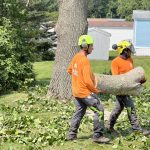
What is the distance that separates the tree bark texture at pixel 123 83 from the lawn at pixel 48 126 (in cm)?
86

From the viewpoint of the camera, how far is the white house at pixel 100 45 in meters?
36.9

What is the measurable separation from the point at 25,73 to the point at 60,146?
8.63 meters

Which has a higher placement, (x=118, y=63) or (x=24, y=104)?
(x=118, y=63)

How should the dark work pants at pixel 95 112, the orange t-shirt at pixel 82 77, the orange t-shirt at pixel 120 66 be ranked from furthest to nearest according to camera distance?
1. the orange t-shirt at pixel 120 66
2. the dark work pants at pixel 95 112
3. the orange t-shirt at pixel 82 77

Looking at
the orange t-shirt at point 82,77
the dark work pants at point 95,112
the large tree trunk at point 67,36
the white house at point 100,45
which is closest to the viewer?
the orange t-shirt at point 82,77

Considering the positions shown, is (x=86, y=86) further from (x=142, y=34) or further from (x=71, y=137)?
(x=142, y=34)

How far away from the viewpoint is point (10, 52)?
17.4 m

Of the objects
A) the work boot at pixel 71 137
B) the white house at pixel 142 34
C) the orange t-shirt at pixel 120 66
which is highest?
the orange t-shirt at pixel 120 66

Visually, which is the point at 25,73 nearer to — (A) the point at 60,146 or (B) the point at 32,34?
(B) the point at 32,34

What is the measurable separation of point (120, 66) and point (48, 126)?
2.10 metres

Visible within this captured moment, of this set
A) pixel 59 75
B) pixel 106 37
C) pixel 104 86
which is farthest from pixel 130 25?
pixel 104 86

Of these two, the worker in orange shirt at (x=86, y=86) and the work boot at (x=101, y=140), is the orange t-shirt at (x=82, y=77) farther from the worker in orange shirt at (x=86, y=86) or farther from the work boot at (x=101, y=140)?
the work boot at (x=101, y=140)

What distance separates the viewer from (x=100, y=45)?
37.3 metres

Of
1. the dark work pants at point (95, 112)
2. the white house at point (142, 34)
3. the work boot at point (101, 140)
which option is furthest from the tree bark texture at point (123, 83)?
the white house at point (142, 34)
